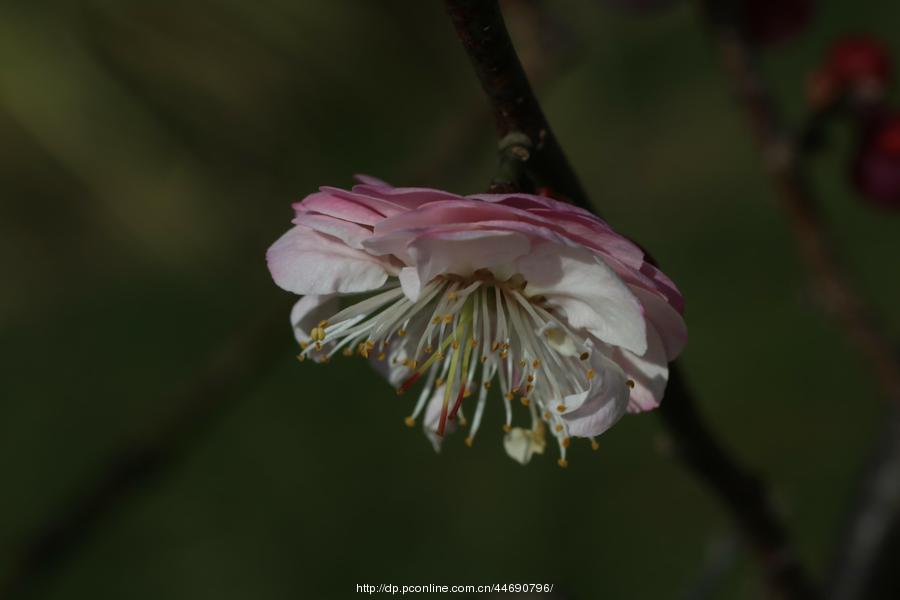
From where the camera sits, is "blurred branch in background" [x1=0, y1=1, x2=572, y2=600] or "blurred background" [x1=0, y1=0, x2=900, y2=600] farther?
"blurred background" [x1=0, y1=0, x2=900, y2=600]

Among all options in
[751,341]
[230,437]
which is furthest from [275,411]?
[751,341]

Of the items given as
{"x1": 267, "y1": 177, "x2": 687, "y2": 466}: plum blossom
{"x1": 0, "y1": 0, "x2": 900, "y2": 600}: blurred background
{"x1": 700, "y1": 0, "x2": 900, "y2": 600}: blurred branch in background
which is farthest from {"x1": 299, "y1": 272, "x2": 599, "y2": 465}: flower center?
{"x1": 0, "y1": 0, "x2": 900, "y2": 600}: blurred background

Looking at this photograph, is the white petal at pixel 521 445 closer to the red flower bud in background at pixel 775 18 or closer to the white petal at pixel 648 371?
the white petal at pixel 648 371

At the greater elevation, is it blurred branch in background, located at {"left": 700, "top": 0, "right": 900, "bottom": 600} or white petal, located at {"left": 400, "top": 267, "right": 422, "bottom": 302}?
white petal, located at {"left": 400, "top": 267, "right": 422, "bottom": 302}

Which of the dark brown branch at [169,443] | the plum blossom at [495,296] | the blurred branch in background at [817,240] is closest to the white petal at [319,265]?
the plum blossom at [495,296]

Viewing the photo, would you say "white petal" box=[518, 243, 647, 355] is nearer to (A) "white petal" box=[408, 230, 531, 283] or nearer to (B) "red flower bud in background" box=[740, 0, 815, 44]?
(A) "white petal" box=[408, 230, 531, 283]

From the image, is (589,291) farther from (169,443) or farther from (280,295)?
A: (280,295)

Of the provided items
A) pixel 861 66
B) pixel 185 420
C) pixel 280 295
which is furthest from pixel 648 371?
pixel 280 295
